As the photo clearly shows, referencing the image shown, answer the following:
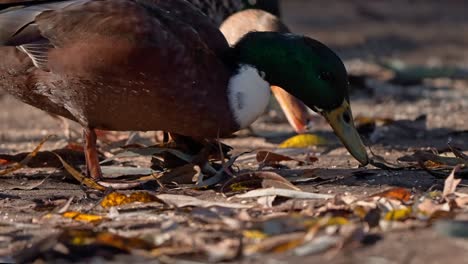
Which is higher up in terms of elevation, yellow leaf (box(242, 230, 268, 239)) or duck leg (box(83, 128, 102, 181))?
yellow leaf (box(242, 230, 268, 239))

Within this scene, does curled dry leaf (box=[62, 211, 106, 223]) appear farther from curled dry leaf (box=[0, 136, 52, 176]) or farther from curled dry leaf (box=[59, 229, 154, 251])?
curled dry leaf (box=[0, 136, 52, 176])

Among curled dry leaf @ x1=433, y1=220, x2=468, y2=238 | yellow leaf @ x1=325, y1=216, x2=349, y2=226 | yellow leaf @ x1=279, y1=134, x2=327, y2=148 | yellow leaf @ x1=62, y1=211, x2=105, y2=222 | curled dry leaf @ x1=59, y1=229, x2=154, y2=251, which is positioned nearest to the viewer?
curled dry leaf @ x1=433, y1=220, x2=468, y2=238

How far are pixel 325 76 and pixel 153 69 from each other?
875mm

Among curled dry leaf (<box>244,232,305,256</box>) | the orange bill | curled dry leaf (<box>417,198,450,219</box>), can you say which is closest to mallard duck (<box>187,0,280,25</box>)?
the orange bill

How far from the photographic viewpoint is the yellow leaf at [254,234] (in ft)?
13.9

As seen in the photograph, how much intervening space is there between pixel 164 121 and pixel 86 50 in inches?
20.1

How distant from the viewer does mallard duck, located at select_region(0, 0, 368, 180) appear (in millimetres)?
5379

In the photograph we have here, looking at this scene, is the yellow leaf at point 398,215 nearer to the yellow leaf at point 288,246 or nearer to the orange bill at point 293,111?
the yellow leaf at point 288,246

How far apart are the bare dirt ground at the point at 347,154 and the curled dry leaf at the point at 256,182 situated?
0.11 m

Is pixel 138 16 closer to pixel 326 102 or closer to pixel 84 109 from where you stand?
pixel 84 109

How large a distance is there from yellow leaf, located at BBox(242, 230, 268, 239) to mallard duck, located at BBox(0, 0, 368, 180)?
1.27 meters

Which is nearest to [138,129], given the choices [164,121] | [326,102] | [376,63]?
[164,121]

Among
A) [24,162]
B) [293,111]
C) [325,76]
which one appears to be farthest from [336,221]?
[293,111]

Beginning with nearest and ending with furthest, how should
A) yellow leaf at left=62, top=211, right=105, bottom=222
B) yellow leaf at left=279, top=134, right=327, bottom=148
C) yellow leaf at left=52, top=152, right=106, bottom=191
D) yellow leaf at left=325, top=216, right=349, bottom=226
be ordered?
yellow leaf at left=325, top=216, right=349, bottom=226 < yellow leaf at left=62, top=211, right=105, bottom=222 < yellow leaf at left=52, top=152, right=106, bottom=191 < yellow leaf at left=279, top=134, right=327, bottom=148
